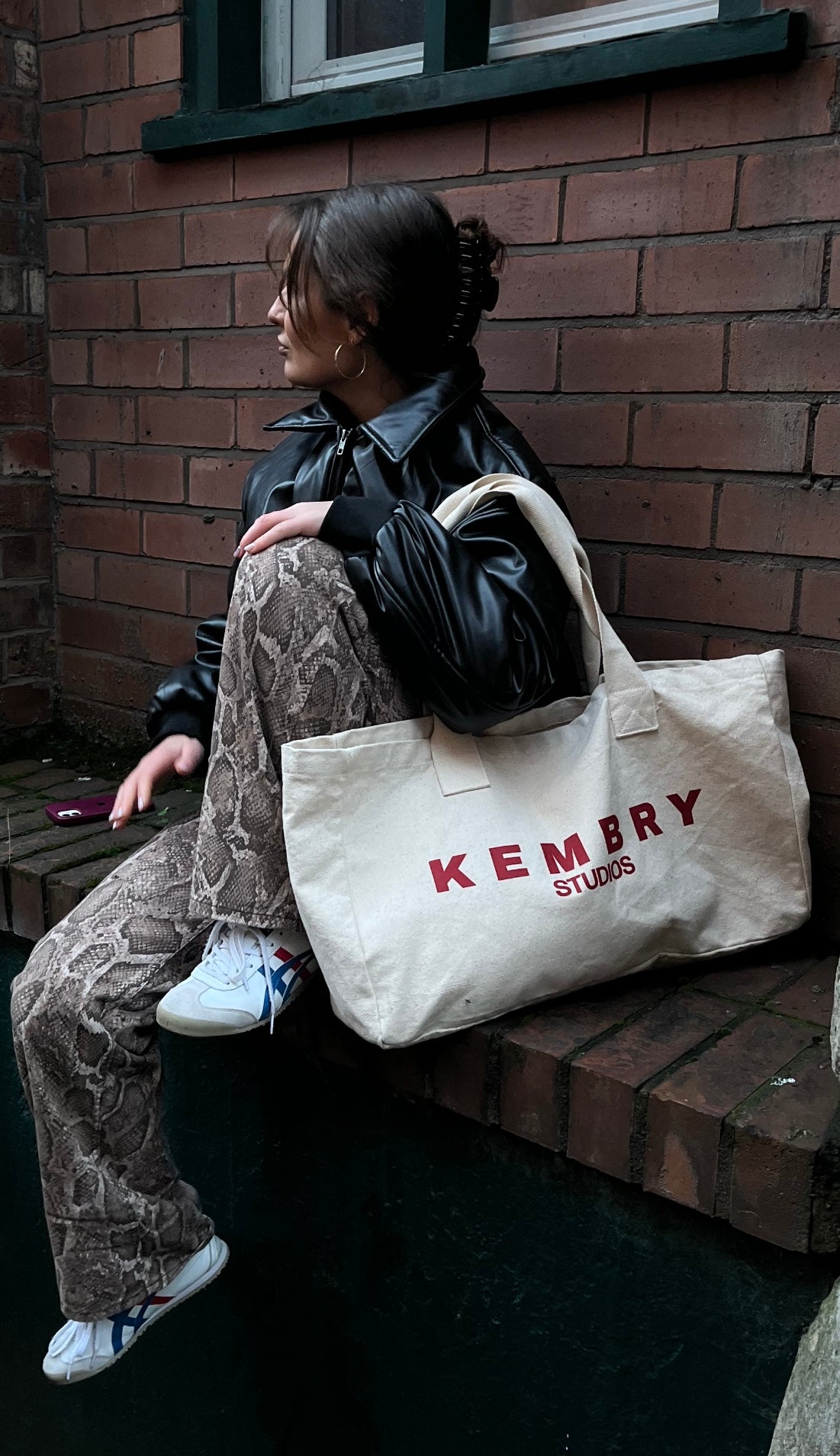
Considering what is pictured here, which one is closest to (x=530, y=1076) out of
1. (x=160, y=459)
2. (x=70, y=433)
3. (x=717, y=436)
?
(x=717, y=436)

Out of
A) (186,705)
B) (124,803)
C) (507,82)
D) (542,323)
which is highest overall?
(507,82)

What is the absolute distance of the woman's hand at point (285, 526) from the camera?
1889 mm

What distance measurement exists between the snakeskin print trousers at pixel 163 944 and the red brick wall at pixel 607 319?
0.70m

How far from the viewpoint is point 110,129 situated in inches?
122

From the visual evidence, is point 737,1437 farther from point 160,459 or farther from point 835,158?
point 160,459

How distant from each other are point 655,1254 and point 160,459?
2.09 meters

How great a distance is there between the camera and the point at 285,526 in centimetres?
189

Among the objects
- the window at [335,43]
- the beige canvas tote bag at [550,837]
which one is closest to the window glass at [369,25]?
the window at [335,43]

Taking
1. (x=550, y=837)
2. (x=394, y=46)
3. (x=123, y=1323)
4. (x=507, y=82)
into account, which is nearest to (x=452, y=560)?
(x=550, y=837)

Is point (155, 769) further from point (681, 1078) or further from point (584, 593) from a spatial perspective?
point (681, 1078)

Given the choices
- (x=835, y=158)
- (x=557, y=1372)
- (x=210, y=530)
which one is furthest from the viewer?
(x=210, y=530)

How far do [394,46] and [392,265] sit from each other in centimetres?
102

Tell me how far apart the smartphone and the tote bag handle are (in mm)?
1173

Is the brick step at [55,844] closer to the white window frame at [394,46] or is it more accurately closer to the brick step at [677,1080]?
the brick step at [677,1080]
